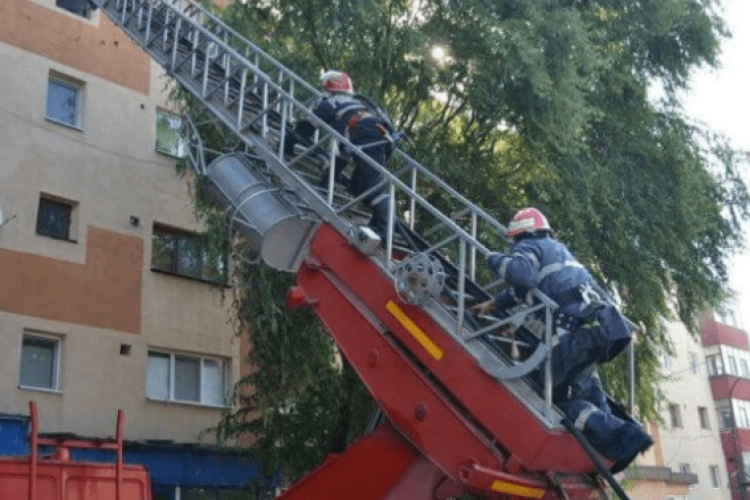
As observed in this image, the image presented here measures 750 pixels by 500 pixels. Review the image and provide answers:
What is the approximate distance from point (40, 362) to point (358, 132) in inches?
355

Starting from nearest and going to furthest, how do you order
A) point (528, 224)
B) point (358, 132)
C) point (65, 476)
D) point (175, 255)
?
1. point (528, 224)
2. point (65, 476)
3. point (358, 132)
4. point (175, 255)

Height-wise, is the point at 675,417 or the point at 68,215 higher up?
the point at 68,215

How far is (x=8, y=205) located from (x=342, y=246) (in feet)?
32.0

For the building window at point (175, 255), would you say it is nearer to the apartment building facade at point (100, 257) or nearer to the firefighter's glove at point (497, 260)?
the apartment building facade at point (100, 257)

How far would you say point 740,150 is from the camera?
14281mm

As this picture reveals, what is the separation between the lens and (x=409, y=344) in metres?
5.87

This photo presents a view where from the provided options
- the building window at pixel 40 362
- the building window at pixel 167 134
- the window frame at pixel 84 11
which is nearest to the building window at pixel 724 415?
the building window at pixel 167 134

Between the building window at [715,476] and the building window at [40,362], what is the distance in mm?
29108

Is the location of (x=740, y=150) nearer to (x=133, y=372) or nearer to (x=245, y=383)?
(x=245, y=383)

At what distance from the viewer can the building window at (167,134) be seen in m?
17.2

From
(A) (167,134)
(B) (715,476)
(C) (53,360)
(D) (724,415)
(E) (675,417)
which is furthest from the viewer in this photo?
(D) (724,415)

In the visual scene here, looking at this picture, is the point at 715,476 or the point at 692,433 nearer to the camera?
the point at 692,433

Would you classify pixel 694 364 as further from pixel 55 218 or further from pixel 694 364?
pixel 55 218

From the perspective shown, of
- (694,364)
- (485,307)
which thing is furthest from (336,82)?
(694,364)
